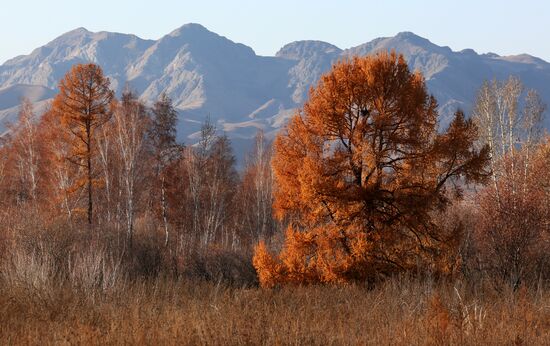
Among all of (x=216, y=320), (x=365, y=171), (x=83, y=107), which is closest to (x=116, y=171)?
(x=83, y=107)

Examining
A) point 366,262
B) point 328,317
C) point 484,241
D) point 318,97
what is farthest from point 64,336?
point 484,241

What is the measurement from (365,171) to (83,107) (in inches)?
721

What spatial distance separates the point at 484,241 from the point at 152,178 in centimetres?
2163

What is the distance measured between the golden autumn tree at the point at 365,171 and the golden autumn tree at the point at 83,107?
50.0ft

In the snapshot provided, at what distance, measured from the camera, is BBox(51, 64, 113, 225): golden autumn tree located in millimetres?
31031

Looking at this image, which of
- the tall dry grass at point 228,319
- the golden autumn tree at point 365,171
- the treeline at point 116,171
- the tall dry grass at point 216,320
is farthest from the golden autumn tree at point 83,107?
the tall dry grass at point 216,320

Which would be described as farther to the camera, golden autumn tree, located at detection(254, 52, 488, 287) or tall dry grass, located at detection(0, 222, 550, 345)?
golden autumn tree, located at detection(254, 52, 488, 287)

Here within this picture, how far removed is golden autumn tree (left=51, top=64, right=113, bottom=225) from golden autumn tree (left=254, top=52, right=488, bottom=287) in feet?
50.0

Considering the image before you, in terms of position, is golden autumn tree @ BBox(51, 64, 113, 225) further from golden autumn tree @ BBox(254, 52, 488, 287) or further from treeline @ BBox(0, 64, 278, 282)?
golden autumn tree @ BBox(254, 52, 488, 287)

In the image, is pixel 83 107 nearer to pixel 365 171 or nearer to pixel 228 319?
pixel 365 171

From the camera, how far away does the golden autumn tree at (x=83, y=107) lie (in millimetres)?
31031

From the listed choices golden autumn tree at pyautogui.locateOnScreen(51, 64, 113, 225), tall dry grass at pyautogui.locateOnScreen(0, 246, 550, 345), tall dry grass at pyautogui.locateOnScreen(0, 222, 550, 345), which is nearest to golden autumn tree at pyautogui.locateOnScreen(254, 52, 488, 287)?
tall dry grass at pyautogui.locateOnScreen(0, 222, 550, 345)

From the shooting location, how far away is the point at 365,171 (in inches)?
791

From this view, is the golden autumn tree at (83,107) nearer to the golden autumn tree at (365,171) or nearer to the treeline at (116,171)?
the treeline at (116,171)
